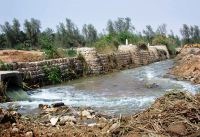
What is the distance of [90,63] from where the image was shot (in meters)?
22.3

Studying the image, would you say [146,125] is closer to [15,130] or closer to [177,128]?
[177,128]

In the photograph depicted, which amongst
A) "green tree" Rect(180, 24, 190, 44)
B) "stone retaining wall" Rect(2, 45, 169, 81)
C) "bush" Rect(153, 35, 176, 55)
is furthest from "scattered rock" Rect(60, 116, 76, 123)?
"green tree" Rect(180, 24, 190, 44)

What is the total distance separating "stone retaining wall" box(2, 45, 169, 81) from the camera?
1730 centimetres

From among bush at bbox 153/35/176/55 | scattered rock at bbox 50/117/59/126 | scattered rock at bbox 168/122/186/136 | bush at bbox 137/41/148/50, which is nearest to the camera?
scattered rock at bbox 168/122/186/136

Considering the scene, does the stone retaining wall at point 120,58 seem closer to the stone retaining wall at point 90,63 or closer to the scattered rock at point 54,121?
the stone retaining wall at point 90,63

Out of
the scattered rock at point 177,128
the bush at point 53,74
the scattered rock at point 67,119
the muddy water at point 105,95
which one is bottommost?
the muddy water at point 105,95

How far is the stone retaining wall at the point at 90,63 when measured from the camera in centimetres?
1730

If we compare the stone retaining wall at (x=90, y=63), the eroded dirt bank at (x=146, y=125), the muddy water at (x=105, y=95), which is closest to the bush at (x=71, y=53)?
the stone retaining wall at (x=90, y=63)

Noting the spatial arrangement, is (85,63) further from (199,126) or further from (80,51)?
(199,126)

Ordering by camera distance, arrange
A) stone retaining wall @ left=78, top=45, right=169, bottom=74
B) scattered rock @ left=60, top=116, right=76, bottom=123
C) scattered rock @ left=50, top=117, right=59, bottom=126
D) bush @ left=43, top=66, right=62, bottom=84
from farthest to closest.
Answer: stone retaining wall @ left=78, top=45, right=169, bottom=74
bush @ left=43, top=66, right=62, bottom=84
scattered rock @ left=60, top=116, right=76, bottom=123
scattered rock @ left=50, top=117, right=59, bottom=126

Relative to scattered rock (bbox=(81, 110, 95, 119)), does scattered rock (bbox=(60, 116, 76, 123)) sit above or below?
above

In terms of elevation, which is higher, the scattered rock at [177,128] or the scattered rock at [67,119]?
the scattered rock at [177,128]

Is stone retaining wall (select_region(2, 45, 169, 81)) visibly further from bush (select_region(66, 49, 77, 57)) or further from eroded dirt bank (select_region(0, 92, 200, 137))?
eroded dirt bank (select_region(0, 92, 200, 137))

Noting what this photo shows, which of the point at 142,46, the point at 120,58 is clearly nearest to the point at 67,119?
the point at 120,58
